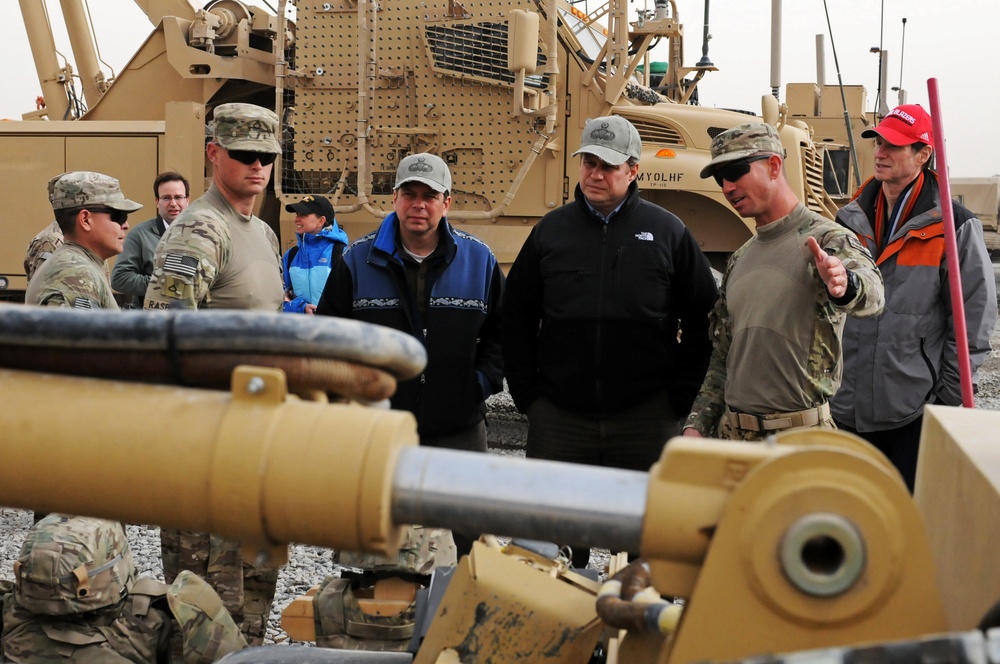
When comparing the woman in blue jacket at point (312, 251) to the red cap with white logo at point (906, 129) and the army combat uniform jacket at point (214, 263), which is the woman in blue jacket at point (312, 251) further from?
the red cap with white logo at point (906, 129)

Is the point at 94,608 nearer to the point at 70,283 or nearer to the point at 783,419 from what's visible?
the point at 70,283

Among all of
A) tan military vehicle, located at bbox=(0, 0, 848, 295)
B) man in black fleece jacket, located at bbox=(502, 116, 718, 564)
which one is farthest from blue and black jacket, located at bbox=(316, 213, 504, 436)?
tan military vehicle, located at bbox=(0, 0, 848, 295)

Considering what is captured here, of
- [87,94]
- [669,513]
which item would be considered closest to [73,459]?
[669,513]

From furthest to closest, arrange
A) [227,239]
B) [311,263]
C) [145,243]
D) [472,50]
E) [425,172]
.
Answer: [472,50] → [311,263] → [145,243] → [425,172] → [227,239]

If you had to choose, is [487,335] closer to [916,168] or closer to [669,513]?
[916,168]

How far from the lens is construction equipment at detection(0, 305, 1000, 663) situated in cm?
120

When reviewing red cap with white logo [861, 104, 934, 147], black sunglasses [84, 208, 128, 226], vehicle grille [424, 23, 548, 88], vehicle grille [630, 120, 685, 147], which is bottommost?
black sunglasses [84, 208, 128, 226]

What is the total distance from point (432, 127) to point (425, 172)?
12.9ft

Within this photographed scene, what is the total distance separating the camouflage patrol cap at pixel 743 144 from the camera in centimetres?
320

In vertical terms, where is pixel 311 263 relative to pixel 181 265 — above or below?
below

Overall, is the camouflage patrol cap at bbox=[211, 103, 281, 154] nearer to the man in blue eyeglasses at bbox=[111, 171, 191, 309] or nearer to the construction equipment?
the man in blue eyeglasses at bbox=[111, 171, 191, 309]

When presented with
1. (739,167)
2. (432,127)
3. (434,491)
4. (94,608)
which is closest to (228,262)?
(94,608)

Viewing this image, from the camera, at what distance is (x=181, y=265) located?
3490 mm

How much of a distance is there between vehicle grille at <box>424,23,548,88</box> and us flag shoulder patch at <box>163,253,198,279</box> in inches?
170
